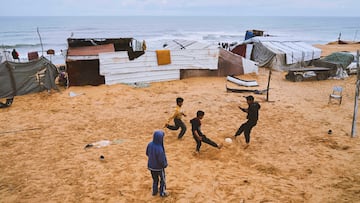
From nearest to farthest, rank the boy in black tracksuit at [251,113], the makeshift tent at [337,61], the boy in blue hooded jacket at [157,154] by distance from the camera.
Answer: the boy in blue hooded jacket at [157,154], the boy in black tracksuit at [251,113], the makeshift tent at [337,61]

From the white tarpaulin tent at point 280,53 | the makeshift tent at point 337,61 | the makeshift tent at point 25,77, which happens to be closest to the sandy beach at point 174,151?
the makeshift tent at point 25,77

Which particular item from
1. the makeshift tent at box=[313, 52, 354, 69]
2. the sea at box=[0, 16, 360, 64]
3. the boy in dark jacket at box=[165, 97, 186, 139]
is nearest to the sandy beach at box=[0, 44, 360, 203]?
the boy in dark jacket at box=[165, 97, 186, 139]

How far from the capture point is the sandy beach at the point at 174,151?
5.46 metres

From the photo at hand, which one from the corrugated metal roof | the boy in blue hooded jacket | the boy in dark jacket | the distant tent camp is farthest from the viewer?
the corrugated metal roof

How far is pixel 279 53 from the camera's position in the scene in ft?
61.9

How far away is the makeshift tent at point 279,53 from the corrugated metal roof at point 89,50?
36.7 ft

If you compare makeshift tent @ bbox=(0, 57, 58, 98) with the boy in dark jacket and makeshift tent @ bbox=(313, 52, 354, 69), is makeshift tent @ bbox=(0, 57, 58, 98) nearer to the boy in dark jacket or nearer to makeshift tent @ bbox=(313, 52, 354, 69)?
the boy in dark jacket

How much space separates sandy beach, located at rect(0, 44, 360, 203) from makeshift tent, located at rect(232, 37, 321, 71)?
6.72m

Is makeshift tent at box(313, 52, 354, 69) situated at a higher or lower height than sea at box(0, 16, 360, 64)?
lower

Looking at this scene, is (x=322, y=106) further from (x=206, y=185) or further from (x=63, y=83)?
(x=63, y=83)

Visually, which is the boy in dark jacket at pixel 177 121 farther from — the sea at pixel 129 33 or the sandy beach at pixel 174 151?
the sea at pixel 129 33

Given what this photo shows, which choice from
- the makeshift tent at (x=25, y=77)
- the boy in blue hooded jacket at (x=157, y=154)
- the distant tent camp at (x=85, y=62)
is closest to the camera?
the boy in blue hooded jacket at (x=157, y=154)

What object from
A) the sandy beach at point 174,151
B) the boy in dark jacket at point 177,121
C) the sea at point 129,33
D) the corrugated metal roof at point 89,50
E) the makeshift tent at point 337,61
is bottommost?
the sandy beach at point 174,151

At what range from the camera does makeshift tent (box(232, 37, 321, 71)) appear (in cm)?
1900
